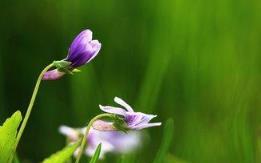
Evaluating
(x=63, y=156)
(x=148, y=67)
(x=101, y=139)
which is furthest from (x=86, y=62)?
(x=148, y=67)

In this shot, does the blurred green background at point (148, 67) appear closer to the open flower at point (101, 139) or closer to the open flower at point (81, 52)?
the open flower at point (101, 139)

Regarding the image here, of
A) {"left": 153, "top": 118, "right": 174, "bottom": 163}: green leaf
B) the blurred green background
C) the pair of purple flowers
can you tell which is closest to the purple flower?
the pair of purple flowers

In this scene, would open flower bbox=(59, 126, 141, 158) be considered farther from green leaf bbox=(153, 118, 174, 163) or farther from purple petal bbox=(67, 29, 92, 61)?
purple petal bbox=(67, 29, 92, 61)

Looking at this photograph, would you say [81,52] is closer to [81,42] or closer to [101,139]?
[81,42]

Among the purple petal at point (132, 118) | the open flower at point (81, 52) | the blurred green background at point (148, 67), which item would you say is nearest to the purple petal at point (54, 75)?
the open flower at point (81, 52)

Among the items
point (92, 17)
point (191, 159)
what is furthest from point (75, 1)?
point (191, 159)
